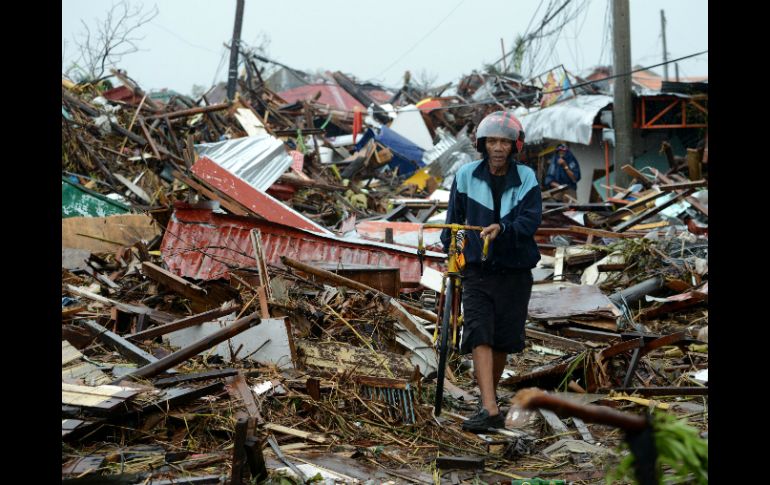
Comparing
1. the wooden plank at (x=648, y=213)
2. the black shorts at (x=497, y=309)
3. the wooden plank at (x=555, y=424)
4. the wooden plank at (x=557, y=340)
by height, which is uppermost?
the wooden plank at (x=648, y=213)

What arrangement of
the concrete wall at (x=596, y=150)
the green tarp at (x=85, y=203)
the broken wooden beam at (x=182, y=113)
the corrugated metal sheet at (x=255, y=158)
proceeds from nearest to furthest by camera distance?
the corrugated metal sheet at (x=255, y=158)
the green tarp at (x=85, y=203)
the broken wooden beam at (x=182, y=113)
the concrete wall at (x=596, y=150)

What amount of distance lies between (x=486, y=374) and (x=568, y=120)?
18275 millimetres

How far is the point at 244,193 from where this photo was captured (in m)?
11.0

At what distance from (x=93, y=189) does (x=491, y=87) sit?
706 inches

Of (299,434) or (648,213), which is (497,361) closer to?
(299,434)

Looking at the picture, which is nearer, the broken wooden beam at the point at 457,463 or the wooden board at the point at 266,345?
the broken wooden beam at the point at 457,463

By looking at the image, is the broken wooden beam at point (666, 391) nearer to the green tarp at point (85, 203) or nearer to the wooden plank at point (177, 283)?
the wooden plank at point (177, 283)

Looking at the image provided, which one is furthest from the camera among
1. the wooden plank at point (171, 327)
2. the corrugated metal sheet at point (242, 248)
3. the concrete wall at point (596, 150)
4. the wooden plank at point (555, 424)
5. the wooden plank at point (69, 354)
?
the concrete wall at point (596, 150)

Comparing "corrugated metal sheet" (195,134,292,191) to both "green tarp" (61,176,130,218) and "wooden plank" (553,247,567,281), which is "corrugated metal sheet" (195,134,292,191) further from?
"wooden plank" (553,247,567,281)

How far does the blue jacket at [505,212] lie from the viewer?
547 centimetres

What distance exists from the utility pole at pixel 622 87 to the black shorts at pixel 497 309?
1462 centimetres

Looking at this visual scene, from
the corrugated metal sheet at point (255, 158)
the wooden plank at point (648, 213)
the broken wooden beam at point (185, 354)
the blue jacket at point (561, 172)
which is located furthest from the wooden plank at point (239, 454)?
the blue jacket at point (561, 172)
